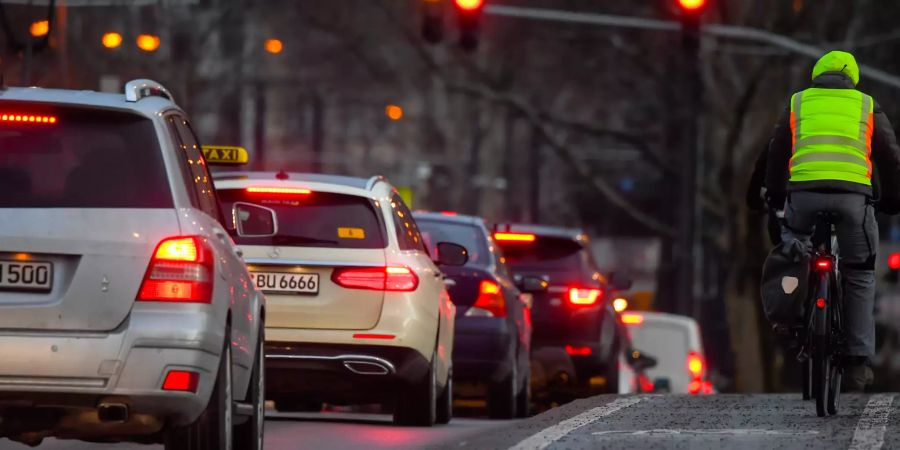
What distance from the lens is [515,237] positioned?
21438 millimetres

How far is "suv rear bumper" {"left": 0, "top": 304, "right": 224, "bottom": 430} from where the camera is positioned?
28.7 feet

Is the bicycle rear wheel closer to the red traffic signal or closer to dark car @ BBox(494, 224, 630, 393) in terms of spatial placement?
dark car @ BBox(494, 224, 630, 393)

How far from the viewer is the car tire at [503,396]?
17672 mm

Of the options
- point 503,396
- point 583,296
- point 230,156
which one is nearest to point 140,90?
point 230,156

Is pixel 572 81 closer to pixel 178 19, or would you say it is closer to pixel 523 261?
pixel 178 19

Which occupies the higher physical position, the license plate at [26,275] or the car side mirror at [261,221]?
the car side mirror at [261,221]

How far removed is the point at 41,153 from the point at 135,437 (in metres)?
1.08

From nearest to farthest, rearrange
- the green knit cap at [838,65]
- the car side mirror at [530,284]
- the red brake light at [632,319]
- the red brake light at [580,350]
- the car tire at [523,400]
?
the green knit cap at [838,65], the car tire at [523,400], the car side mirror at [530,284], the red brake light at [580,350], the red brake light at [632,319]

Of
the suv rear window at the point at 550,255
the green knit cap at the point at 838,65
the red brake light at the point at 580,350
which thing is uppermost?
the green knit cap at the point at 838,65

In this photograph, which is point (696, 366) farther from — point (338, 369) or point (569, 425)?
point (569, 425)

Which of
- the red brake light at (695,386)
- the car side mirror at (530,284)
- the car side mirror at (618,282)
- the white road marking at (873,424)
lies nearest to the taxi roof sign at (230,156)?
the white road marking at (873,424)

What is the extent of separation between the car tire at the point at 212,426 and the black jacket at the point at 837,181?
4185 mm

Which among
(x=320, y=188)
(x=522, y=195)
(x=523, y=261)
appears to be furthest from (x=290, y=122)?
(x=320, y=188)

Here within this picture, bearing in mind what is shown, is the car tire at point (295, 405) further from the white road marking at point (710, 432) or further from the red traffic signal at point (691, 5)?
the red traffic signal at point (691, 5)
